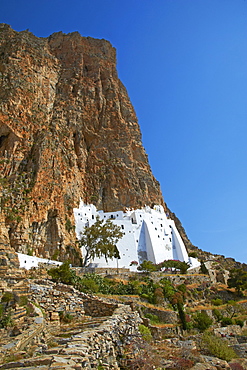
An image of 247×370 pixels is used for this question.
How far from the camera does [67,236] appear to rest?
122ft

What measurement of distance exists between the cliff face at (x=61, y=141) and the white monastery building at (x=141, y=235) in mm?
2216

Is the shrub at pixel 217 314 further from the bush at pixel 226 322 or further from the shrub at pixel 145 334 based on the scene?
the shrub at pixel 145 334

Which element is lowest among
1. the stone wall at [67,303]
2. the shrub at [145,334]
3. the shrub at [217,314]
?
the shrub at [217,314]

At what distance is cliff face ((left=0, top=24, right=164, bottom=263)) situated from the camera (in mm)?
35375

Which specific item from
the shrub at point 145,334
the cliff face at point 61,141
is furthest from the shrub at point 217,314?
the cliff face at point 61,141

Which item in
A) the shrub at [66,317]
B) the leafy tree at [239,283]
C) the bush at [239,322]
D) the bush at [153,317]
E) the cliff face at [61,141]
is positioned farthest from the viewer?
the cliff face at [61,141]

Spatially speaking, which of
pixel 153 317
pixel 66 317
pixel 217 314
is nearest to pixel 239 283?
pixel 217 314

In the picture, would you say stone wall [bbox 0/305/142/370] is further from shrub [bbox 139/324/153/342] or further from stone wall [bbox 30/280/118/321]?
stone wall [bbox 30/280/118/321]

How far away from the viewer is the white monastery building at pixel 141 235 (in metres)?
40.9

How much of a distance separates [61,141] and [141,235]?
2144 cm

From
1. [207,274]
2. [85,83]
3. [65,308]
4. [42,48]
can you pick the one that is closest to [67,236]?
[207,274]

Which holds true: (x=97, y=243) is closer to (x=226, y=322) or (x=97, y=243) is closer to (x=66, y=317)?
(x=226, y=322)

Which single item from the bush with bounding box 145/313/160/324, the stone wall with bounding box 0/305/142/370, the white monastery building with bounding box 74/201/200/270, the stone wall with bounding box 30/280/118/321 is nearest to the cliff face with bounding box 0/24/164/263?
the white monastery building with bounding box 74/201/200/270

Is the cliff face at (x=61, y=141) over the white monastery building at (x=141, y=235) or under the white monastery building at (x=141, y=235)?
over
